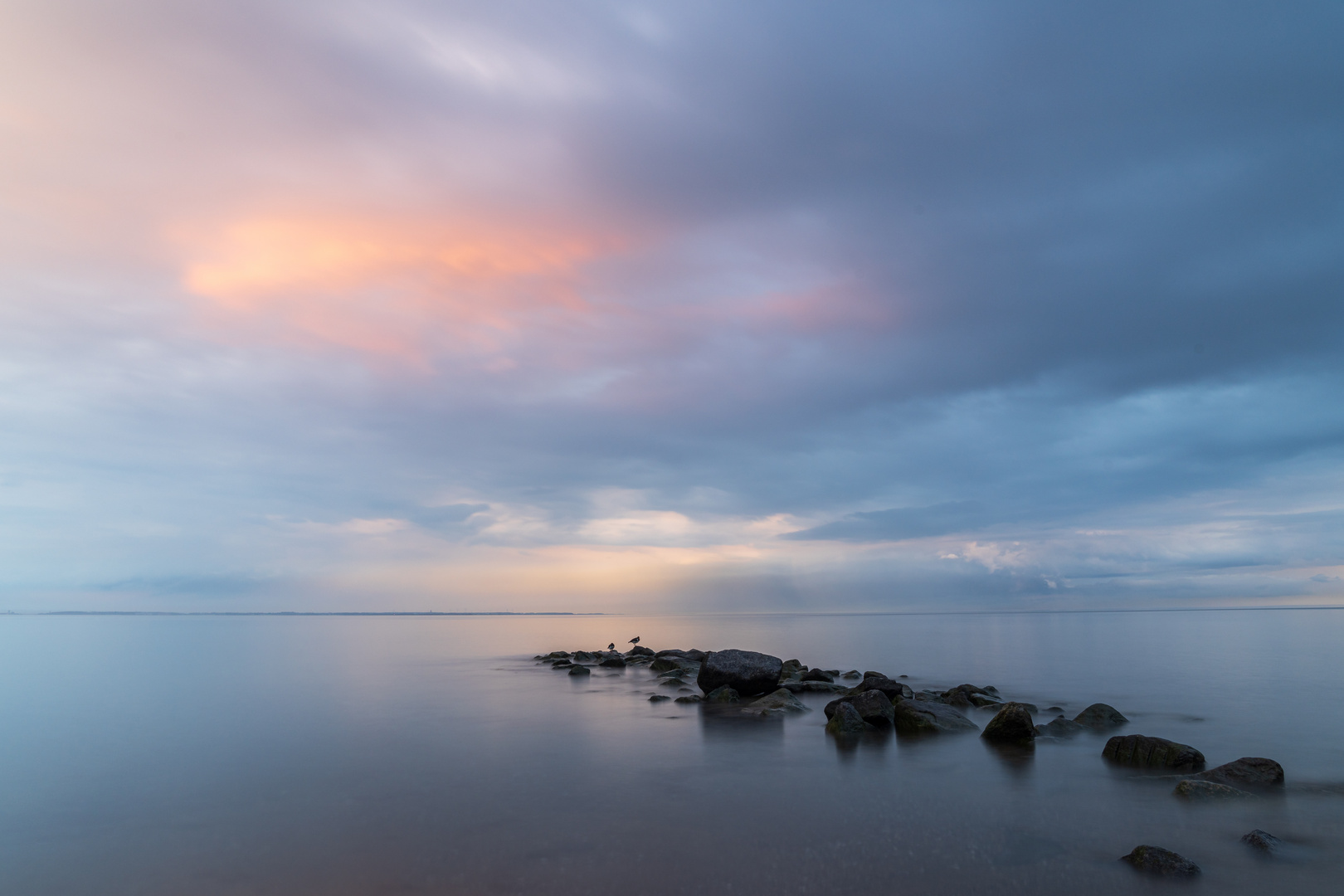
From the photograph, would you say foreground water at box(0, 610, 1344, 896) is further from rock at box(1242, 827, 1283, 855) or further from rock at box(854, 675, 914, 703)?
rock at box(854, 675, 914, 703)

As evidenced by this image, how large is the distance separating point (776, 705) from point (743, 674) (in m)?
3.67

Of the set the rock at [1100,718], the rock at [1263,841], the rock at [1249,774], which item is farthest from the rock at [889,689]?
the rock at [1263,841]

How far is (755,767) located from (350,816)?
906cm

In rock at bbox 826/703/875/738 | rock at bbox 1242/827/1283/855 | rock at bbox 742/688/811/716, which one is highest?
rock at bbox 1242/827/1283/855

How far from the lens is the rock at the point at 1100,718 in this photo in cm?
2283

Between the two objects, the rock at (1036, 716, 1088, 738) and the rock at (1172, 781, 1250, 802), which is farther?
the rock at (1036, 716, 1088, 738)

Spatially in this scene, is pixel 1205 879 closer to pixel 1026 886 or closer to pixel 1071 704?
pixel 1026 886

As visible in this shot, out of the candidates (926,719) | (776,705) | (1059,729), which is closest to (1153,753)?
(1059,729)

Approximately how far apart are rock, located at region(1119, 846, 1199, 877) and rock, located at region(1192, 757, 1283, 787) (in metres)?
5.75

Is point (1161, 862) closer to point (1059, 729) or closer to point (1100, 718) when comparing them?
point (1059, 729)

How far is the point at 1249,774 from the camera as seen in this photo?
15.2 meters

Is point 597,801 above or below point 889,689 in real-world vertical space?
below

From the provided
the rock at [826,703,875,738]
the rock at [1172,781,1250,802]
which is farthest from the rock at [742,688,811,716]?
the rock at [1172,781,1250,802]

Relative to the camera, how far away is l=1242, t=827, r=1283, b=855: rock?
1113 cm
